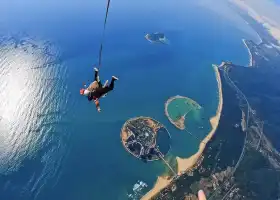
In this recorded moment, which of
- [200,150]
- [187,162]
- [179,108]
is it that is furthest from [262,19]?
[187,162]

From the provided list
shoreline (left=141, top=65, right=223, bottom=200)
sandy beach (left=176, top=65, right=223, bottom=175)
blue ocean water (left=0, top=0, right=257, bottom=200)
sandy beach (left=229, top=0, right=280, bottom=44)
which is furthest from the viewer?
sandy beach (left=229, top=0, right=280, bottom=44)

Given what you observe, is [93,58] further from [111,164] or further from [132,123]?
[111,164]

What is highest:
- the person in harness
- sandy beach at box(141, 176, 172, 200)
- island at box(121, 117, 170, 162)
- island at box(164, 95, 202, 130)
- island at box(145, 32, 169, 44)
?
the person in harness

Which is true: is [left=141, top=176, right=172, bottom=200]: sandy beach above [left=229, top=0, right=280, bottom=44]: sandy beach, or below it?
below

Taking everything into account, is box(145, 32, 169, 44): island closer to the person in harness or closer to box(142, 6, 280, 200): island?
box(142, 6, 280, 200): island

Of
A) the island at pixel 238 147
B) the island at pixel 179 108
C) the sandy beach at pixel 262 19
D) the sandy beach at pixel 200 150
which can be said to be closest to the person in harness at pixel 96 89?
the island at pixel 238 147

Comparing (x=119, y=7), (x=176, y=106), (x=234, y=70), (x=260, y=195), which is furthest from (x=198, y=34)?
(x=260, y=195)

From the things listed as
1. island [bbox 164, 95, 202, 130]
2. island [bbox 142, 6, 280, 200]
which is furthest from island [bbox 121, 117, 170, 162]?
island [bbox 142, 6, 280, 200]
